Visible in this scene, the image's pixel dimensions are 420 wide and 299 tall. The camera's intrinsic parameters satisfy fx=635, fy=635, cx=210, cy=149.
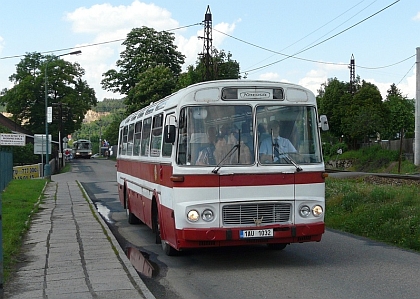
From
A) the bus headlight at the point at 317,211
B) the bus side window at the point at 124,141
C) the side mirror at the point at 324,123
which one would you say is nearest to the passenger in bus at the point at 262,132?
the side mirror at the point at 324,123

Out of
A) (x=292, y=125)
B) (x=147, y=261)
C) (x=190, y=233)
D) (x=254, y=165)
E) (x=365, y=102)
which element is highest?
(x=365, y=102)

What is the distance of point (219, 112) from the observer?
9.74 m

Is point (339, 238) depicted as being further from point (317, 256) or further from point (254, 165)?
point (254, 165)

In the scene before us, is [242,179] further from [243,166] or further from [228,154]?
[228,154]

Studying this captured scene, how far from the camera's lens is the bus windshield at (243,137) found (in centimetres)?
955

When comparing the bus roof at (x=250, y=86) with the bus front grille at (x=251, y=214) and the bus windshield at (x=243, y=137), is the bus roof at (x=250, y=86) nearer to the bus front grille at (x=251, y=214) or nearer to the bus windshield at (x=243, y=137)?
the bus windshield at (x=243, y=137)

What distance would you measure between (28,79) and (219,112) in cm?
7073

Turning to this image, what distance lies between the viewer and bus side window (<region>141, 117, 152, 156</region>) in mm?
13000

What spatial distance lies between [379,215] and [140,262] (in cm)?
603

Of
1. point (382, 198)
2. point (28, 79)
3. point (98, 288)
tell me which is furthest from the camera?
point (28, 79)

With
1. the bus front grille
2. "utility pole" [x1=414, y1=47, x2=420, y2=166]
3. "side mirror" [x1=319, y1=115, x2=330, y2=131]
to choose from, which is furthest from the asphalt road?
"utility pole" [x1=414, y1=47, x2=420, y2=166]

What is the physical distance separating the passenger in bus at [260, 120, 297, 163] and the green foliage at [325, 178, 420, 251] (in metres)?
3.70

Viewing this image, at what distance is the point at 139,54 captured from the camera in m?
72.1

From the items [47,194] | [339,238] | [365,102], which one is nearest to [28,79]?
[365,102]
